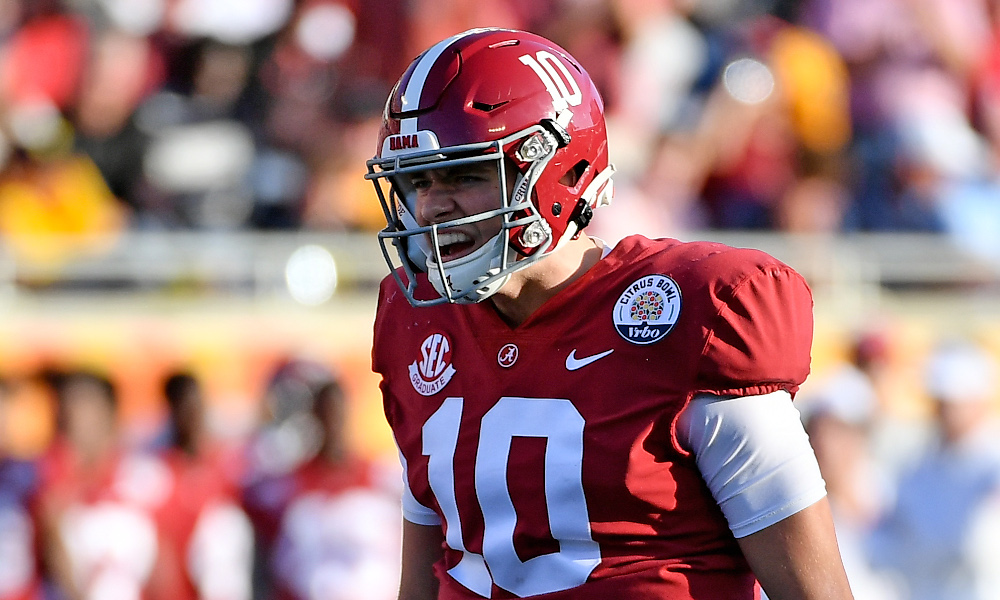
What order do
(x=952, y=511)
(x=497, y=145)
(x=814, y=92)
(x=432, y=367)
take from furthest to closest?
(x=814, y=92) → (x=952, y=511) → (x=432, y=367) → (x=497, y=145)

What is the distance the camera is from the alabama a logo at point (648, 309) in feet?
6.64

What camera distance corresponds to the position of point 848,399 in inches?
196

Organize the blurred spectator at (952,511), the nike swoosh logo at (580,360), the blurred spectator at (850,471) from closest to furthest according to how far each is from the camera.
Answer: the nike swoosh logo at (580,360), the blurred spectator at (850,471), the blurred spectator at (952,511)

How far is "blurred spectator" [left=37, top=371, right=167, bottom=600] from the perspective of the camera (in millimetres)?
4914

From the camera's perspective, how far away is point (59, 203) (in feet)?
19.7

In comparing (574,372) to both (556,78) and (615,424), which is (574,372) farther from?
(556,78)

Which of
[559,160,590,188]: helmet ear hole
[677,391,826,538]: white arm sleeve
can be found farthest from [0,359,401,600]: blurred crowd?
[677,391,826,538]: white arm sleeve

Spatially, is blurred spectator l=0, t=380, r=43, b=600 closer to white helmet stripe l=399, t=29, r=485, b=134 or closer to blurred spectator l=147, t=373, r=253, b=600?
blurred spectator l=147, t=373, r=253, b=600

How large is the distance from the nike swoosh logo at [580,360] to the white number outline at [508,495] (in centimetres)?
6

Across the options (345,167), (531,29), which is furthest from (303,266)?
(531,29)

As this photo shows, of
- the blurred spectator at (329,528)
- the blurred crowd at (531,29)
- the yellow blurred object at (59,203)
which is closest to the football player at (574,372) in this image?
the blurred spectator at (329,528)

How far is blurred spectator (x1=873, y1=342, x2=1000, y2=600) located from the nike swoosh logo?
3405 mm

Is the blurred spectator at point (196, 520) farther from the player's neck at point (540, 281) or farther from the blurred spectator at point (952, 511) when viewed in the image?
the player's neck at point (540, 281)

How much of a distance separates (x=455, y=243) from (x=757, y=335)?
0.47 m
